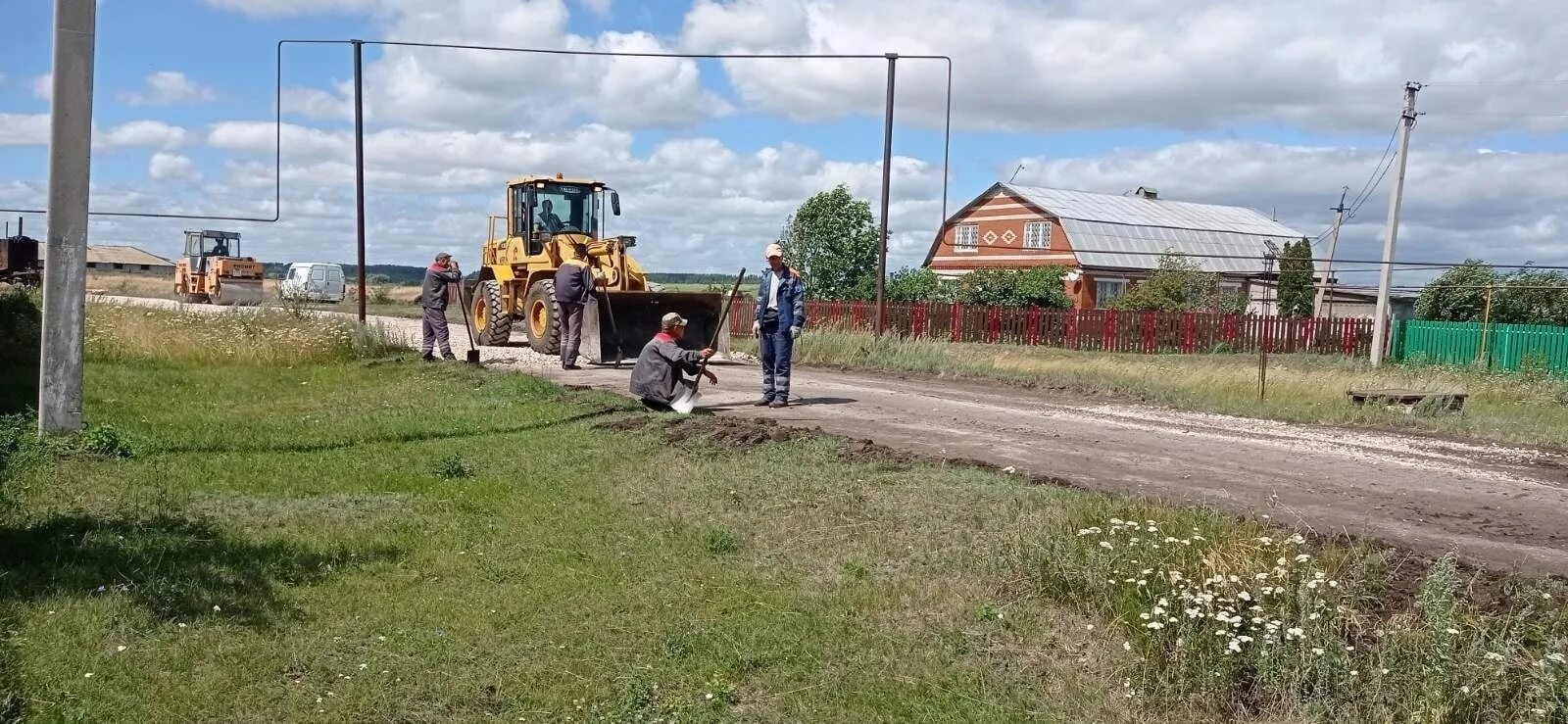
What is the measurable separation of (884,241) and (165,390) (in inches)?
554

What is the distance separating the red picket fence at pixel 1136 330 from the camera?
35.1m

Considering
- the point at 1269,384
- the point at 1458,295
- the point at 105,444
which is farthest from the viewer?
the point at 1458,295

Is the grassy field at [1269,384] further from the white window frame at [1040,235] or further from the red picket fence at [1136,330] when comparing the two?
the white window frame at [1040,235]

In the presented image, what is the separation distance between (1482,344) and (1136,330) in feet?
27.7

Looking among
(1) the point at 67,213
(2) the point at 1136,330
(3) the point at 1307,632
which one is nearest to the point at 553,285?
(1) the point at 67,213

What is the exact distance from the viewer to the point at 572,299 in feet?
58.3

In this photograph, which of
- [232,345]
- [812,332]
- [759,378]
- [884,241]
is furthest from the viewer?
[884,241]

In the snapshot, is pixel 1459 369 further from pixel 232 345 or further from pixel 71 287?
pixel 71 287

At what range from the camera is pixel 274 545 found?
7254 mm

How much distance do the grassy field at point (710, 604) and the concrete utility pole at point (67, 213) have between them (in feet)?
2.91

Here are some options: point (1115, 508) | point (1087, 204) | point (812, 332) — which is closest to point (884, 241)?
point (812, 332)

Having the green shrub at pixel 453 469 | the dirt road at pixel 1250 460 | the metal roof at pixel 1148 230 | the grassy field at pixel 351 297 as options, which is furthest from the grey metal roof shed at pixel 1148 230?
the green shrub at pixel 453 469

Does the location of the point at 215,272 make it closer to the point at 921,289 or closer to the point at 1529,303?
the point at 921,289

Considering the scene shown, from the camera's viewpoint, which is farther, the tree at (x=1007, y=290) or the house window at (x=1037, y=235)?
the house window at (x=1037, y=235)
